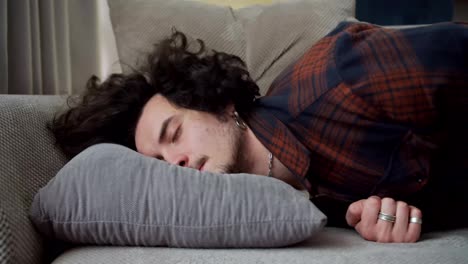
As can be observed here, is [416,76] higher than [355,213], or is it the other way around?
[416,76]

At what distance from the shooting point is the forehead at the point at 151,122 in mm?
1069

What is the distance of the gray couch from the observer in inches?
25.4

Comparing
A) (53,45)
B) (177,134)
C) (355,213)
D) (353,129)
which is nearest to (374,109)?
(353,129)

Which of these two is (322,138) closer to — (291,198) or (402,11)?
(291,198)

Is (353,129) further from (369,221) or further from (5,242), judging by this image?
(5,242)

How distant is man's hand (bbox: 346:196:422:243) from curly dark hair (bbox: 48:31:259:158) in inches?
16.9

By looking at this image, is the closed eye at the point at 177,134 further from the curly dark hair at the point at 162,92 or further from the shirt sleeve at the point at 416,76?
the shirt sleeve at the point at 416,76

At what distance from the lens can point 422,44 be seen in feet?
2.94

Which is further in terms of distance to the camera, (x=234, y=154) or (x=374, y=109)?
(x=234, y=154)

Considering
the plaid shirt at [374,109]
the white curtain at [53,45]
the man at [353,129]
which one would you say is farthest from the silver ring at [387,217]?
the white curtain at [53,45]

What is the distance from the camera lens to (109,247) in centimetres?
71

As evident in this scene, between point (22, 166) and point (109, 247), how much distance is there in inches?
8.6

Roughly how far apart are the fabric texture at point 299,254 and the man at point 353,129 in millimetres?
67

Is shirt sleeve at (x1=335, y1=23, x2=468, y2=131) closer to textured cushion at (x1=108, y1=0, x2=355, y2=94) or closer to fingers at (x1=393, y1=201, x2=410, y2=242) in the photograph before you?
fingers at (x1=393, y1=201, x2=410, y2=242)
